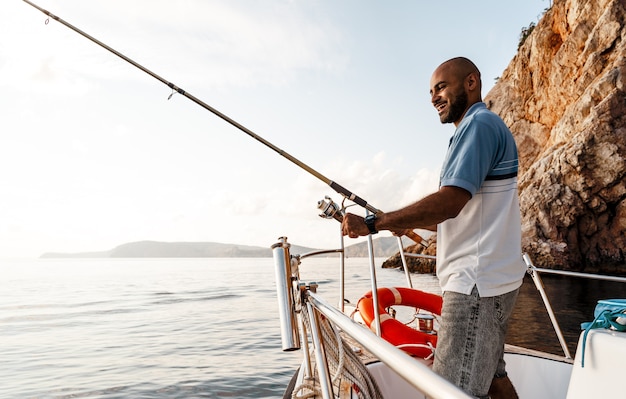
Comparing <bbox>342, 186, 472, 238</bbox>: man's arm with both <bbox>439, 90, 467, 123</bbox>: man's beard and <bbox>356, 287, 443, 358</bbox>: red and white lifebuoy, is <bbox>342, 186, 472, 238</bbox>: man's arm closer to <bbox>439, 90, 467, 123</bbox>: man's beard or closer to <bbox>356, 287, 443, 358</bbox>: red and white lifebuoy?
<bbox>439, 90, 467, 123</bbox>: man's beard

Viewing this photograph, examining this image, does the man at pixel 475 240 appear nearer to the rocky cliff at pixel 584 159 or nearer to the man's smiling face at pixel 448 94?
the man's smiling face at pixel 448 94

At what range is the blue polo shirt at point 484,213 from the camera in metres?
1.98

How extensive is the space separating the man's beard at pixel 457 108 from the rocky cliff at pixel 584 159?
26264mm

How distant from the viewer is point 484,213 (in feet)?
6.73

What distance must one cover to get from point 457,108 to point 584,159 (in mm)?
27731

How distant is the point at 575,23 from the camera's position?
31.8m

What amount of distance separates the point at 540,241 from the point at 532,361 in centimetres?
2594

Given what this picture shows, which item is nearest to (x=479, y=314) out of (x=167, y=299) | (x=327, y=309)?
(x=327, y=309)

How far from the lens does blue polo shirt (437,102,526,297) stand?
1981 mm

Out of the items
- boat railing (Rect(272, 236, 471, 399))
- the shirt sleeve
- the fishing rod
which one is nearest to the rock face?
the fishing rod

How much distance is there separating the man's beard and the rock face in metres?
26.2

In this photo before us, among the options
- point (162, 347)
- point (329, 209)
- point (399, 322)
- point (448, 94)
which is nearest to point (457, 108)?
point (448, 94)

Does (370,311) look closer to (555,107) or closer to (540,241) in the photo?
(540,241)

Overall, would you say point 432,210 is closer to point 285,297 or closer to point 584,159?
point 285,297
